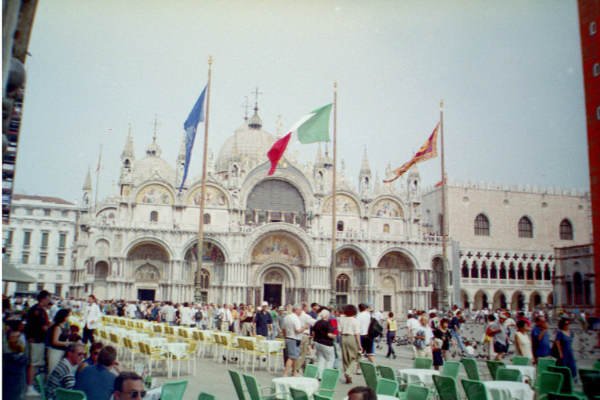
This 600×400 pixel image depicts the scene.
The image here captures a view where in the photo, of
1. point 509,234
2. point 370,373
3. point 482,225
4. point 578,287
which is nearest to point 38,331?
point 370,373

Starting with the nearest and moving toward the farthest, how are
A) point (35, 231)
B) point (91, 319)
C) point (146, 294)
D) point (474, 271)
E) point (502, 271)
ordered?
point (91, 319) < point (35, 231) < point (146, 294) < point (474, 271) < point (502, 271)

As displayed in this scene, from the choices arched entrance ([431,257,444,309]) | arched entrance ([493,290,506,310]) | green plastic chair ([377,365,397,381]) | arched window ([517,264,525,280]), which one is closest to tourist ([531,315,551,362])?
green plastic chair ([377,365,397,381])

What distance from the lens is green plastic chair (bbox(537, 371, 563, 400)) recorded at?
22.2 feet

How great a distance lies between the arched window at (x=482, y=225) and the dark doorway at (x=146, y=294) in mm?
25081

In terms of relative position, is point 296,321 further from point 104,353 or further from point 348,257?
point 348,257

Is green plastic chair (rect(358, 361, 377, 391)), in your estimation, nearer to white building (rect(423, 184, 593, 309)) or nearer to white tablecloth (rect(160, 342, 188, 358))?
white tablecloth (rect(160, 342, 188, 358))

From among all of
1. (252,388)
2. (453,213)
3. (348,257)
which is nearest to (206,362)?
(252,388)

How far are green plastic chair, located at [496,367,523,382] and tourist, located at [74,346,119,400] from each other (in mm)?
5000

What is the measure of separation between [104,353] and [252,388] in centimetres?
168

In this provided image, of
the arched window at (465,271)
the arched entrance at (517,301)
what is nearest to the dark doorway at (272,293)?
the arched window at (465,271)

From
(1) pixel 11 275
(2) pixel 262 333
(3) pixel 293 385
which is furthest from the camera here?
(2) pixel 262 333

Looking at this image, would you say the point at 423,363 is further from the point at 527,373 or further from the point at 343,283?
the point at 343,283

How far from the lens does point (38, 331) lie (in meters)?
8.77

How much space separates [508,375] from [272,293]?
90.2 ft
